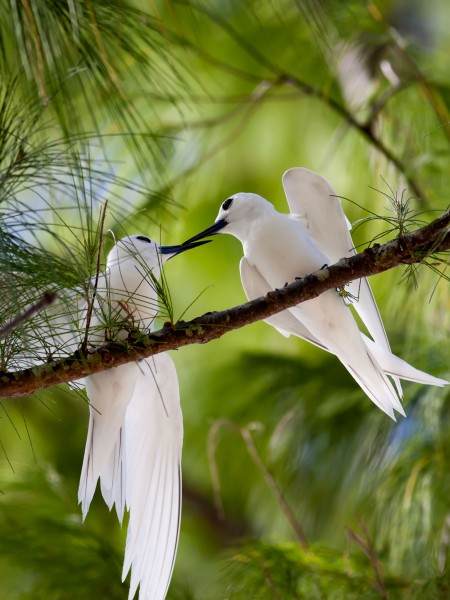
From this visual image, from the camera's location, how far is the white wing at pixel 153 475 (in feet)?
4.94

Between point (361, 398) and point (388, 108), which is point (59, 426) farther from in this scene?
point (388, 108)

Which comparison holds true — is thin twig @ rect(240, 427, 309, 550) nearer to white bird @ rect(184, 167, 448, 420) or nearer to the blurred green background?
the blurred green background

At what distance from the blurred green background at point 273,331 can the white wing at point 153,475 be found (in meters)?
0.12

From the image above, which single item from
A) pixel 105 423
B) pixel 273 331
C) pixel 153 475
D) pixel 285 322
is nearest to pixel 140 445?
pixel 153 475

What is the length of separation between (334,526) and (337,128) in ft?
3.42

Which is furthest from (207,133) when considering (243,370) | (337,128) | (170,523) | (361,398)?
(170,523)

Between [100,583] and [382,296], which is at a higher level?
[382,296]

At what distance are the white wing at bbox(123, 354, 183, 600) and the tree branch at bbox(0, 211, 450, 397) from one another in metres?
0.39

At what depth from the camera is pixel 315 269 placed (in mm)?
1448

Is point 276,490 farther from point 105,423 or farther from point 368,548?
point 105,423

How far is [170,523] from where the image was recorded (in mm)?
1552

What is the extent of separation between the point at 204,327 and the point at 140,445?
0.57 m

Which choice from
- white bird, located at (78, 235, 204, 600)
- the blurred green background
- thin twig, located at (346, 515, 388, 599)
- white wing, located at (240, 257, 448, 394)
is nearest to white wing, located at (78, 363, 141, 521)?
white bird, located at (78, 235, 204, 600)

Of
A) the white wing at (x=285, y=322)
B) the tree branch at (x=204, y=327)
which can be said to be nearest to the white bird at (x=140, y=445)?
→ the white wing at (x=285, y=322)
